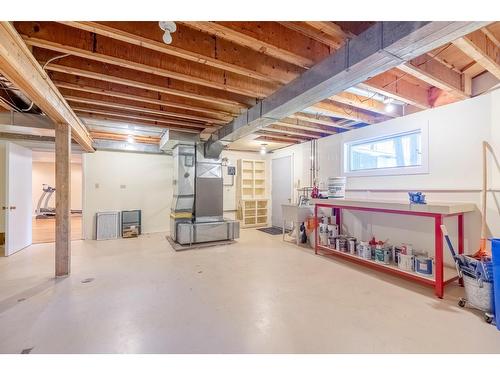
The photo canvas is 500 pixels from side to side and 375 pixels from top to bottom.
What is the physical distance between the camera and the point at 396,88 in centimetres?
280

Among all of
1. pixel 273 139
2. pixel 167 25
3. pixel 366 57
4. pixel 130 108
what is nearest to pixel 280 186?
pixel 273 139

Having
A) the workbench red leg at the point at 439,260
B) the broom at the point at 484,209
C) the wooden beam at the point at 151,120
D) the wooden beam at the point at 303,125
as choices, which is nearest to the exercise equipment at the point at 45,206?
the wooden beam at the point at 151,120

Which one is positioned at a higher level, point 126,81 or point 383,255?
point 126,81

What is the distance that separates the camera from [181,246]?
14.8ft

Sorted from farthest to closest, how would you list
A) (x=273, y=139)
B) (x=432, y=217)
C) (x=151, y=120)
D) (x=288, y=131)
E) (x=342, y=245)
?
(x=273, y=139) < (x=288, y=131) < (x=151, y=120) < (x=342, y=245) < (x=432, y=217)

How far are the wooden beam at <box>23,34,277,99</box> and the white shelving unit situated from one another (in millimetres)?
3873

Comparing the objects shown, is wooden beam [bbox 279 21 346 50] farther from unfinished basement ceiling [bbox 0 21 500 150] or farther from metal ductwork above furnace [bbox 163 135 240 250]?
metal ductwork above furnace [bbox 163 135 240 250]

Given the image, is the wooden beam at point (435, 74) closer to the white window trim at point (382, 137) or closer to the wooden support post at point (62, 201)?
the white window trim at point (382, 137)

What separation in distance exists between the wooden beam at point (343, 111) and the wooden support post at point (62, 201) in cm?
359

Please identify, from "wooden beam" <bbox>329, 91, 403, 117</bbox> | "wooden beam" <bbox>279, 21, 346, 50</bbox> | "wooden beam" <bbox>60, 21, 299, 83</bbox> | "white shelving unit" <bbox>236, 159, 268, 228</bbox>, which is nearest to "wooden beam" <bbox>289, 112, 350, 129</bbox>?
"wooden beam" <bbox>329, 91, 403, 117</bbox>

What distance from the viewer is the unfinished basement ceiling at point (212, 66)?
5.85ft

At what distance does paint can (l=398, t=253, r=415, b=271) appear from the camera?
2.90 m

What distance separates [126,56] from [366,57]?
6.73ft

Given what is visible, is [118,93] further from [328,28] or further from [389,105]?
[389,105]
